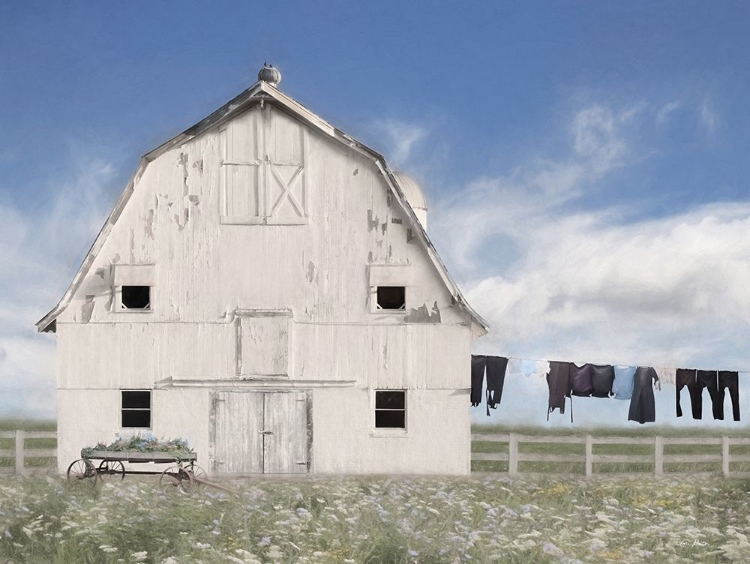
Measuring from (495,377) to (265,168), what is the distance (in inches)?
288

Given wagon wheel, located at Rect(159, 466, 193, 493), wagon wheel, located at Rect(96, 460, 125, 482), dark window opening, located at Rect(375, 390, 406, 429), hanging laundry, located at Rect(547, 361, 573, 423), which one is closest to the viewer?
wagon wheel, located at Rect(159, 466, 193, 493)

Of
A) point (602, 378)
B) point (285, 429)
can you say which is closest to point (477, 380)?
point (602, 378)

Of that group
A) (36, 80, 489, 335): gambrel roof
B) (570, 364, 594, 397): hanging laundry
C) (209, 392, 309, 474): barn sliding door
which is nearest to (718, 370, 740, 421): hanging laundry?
(570, 364, 594, 397): hanging laundry

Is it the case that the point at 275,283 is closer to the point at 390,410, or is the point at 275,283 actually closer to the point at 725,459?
the point at 390,410

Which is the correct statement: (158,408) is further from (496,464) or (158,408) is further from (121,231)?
(496,464)

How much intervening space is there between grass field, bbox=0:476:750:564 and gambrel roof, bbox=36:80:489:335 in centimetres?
431

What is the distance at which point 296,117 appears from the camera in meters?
18.4

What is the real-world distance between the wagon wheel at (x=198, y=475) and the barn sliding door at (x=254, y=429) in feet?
1.65

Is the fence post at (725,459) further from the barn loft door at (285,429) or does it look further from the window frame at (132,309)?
the window frame at (132,309)

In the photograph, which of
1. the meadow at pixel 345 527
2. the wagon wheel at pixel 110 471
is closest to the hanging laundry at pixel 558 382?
the meadow at pixel 345 527

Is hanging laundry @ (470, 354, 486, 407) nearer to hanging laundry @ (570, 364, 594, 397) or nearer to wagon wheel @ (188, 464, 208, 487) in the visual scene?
hanging laundry @ (570, 364, 594, 397)

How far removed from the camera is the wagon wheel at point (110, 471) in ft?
54.3

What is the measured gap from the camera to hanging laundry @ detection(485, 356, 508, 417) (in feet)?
68.8
